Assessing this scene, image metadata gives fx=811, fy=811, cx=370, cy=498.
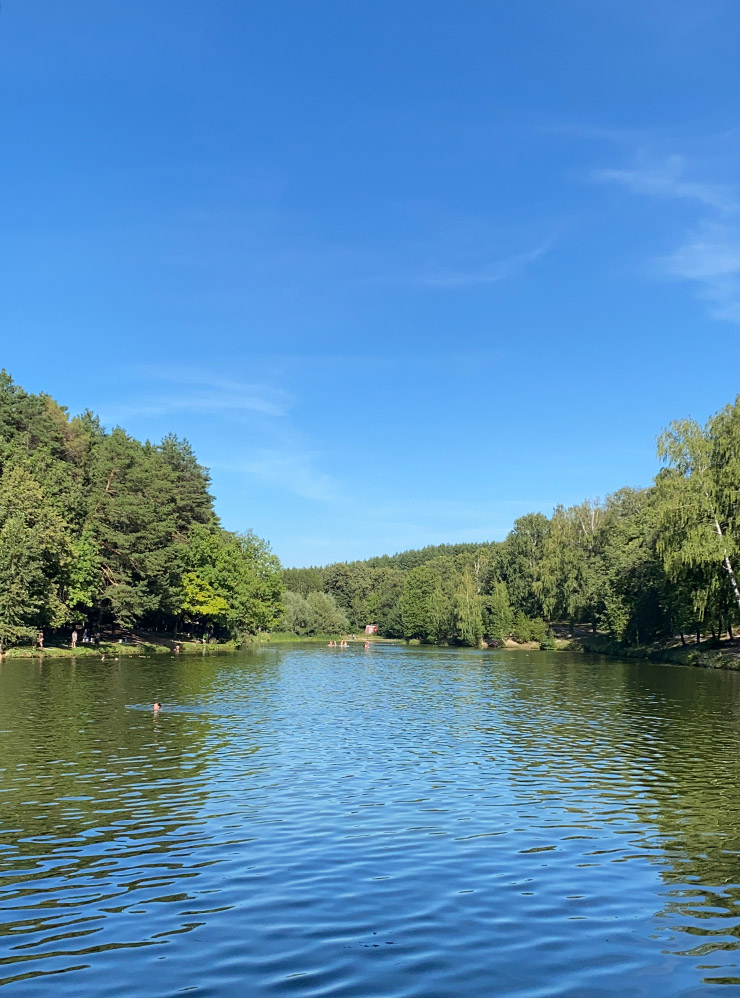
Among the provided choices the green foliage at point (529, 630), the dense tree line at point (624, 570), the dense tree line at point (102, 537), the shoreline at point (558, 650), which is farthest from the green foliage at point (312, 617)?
the green foliage at point (529, 630)

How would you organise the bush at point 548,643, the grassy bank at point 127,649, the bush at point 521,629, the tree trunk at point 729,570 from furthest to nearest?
the bush at point 521,629
the bush at point 548,643
the grassy bank at point 127,649
the tree trunk at point 729,570

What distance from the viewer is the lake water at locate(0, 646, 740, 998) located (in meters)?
9.84

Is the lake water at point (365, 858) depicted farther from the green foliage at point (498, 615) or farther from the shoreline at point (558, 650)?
the green foliage at point (498, 615)

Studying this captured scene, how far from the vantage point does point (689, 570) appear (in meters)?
71.0

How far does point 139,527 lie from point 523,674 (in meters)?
46.4

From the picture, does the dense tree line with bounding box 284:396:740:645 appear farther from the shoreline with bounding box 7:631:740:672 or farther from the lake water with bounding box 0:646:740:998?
the lake water with bounding box 0:646:740:998

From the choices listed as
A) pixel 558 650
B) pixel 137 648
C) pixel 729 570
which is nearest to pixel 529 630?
pixel 558 650

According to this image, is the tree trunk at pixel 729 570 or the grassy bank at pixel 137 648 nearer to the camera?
the tree trunk at pixel 729 570

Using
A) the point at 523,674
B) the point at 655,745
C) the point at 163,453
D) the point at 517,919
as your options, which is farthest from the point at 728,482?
the point at 163,453

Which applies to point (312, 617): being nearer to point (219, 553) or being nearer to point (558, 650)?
point (558, 650)

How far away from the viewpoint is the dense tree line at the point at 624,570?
6812 centimetres

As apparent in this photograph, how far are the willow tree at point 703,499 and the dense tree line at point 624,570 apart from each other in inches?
3.4

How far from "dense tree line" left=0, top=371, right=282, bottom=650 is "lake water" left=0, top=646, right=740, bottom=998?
129ft

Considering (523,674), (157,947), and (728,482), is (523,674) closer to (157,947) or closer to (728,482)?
(728,482)
